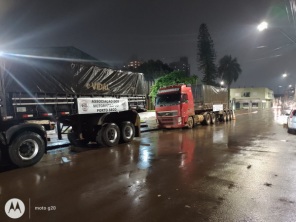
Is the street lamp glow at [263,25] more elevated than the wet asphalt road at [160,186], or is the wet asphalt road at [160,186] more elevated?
the street lamp glow at [263,25]

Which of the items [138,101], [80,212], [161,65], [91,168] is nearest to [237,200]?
[80,212]

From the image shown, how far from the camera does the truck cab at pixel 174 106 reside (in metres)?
16.4

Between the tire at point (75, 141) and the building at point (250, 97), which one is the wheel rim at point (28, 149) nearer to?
the tire at point (75, 141)

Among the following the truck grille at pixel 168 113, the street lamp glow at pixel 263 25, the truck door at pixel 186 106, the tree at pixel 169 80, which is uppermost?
the street lamp glow at pixel 263 25

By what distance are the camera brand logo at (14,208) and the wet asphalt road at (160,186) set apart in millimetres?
91

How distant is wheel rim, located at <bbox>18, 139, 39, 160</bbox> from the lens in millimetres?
7637

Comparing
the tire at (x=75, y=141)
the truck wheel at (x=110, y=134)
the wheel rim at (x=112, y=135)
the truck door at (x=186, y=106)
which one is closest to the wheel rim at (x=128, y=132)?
the truck wheel at (x=110, y=134)

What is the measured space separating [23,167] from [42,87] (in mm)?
2772

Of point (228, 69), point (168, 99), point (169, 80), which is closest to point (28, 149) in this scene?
point (168, 99)

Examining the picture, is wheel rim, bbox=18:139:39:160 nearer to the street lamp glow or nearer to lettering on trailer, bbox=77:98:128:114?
lettering on trailer, bbox=77:98:128:114

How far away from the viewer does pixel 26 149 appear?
25.5 ft

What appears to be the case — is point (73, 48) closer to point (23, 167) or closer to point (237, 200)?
point (23, 167)

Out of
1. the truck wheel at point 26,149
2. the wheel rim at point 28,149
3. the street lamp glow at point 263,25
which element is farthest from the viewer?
the street lamp glow at point 263,25

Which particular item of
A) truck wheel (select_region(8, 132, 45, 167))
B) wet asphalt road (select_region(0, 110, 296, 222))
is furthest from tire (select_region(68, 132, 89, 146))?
truck wheel (select_region(8, 132, 45, 167))
